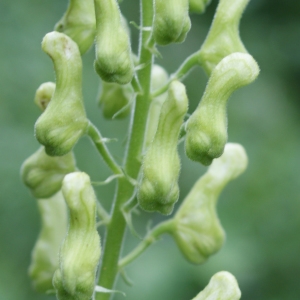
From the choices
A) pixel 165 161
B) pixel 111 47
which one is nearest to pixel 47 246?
pixel 165 161

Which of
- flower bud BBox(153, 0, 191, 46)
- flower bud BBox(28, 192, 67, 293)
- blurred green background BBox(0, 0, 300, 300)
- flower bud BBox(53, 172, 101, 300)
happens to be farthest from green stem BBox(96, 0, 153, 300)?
blurred green background BBox(0, 0, 300, 300)

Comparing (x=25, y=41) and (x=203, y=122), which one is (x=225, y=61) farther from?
(x=25, y=41)

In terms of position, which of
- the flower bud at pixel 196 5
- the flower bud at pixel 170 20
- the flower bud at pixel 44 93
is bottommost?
the flower bud at pixel 44 93

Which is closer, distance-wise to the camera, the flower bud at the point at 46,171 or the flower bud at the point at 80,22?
the flower bud at the point at 80,22

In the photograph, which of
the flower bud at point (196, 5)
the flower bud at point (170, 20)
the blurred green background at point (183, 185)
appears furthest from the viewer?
the blurred green background at point (183, 185)

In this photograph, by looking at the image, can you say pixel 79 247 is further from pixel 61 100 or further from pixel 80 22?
pixel 80 22

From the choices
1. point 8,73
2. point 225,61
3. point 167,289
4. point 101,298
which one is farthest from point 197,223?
point 8,73

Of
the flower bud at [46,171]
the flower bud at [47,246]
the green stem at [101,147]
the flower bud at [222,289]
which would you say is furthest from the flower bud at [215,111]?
the flower bud at [47,246]

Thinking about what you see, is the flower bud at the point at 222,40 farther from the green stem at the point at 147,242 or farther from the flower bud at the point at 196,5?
the green stem at the point at 147,242
